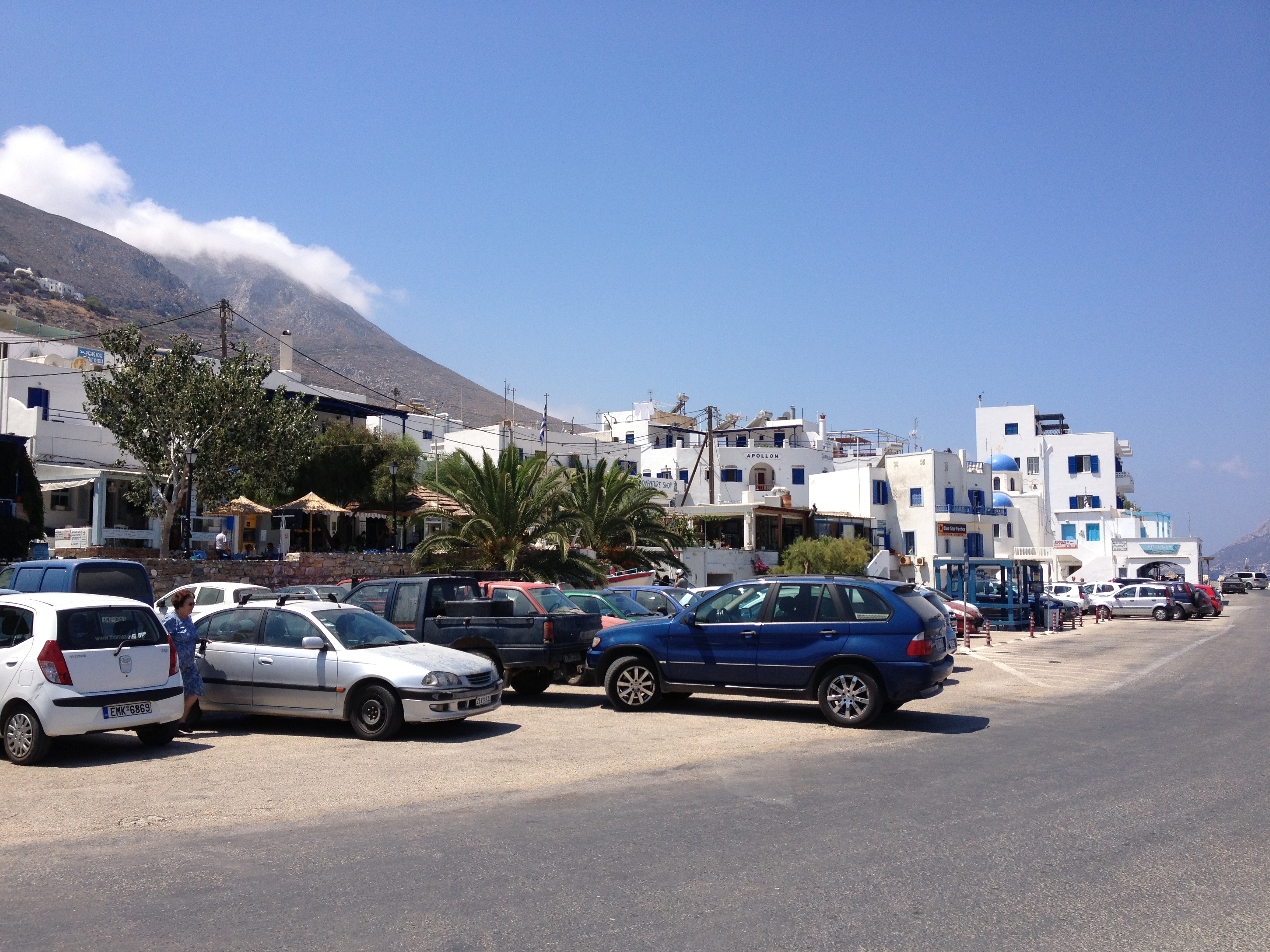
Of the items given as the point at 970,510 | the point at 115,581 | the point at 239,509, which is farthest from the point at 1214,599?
the point at 115,581

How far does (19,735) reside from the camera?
9492 mm

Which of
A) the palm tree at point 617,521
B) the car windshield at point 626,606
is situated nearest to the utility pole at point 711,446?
the palm tree at point 617,521

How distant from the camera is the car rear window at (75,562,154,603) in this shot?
14.6 m

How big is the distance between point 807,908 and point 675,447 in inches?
2943

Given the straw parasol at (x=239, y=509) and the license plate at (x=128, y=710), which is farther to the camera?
the straw parasol at (x=239, y=509)

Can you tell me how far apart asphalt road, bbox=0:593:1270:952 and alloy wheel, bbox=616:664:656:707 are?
3504 mm

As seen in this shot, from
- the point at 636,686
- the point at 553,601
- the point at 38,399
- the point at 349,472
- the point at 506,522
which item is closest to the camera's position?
the point at 636,686

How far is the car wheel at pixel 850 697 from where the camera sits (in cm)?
1157

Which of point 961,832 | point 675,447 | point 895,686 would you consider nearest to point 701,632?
point 895,686

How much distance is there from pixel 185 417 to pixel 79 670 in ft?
68.1

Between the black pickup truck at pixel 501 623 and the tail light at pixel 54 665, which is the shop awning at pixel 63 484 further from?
the tail light at pixel 54 665

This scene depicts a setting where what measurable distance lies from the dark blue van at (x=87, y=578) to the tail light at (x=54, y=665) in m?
5.36

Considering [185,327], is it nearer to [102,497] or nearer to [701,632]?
[102,497]

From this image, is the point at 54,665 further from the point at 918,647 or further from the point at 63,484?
the point at 63,484
